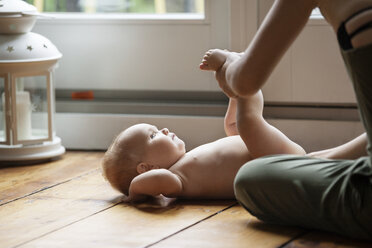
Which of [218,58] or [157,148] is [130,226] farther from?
[218,58]

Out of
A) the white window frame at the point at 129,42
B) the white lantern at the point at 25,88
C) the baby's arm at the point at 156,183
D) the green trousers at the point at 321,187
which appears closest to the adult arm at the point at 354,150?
the green trousers at the point at 321,187

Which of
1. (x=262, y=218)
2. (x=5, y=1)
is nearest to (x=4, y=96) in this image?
(x=5, y=1)

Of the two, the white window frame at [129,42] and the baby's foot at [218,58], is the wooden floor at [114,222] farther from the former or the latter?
the white window frame at [129,42]

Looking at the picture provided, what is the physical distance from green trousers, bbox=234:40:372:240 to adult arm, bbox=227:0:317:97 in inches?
3.6

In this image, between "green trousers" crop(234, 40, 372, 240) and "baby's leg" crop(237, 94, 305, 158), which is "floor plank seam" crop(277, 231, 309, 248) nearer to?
"green trousers" crop(234, 40, 372, 240)

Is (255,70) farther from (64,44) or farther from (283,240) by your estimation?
(64,44)

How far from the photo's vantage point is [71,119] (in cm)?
190

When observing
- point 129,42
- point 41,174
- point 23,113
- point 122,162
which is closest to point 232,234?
point 122,162

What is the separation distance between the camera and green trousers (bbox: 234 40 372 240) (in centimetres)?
104

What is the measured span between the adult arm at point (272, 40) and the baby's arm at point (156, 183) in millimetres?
296

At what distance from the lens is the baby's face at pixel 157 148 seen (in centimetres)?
138

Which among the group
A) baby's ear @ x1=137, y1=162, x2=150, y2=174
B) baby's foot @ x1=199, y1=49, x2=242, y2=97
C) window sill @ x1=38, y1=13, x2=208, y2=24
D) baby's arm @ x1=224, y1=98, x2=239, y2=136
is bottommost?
baby's ear @ x1=137, y1=162, x2=150, y2=174

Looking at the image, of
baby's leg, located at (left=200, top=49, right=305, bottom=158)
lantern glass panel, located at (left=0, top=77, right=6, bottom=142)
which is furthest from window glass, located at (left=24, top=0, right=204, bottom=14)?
baby's leg, located at (left=200, top=49, right=305, bottom=158)

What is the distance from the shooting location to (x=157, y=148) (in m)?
1.39
